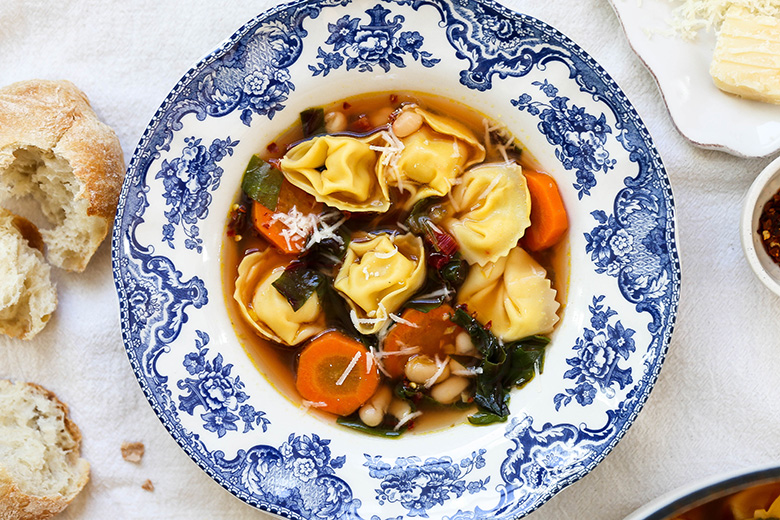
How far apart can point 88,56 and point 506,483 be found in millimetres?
2813

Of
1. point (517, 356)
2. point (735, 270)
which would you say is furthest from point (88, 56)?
point (735, 270)

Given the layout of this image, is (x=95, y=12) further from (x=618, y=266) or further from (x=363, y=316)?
(x=618, y=266)

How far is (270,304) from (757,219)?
2.31 metres

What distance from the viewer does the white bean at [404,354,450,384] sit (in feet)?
10.4

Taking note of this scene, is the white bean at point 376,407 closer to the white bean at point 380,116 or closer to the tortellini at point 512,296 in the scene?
the tortellini at point 512,296

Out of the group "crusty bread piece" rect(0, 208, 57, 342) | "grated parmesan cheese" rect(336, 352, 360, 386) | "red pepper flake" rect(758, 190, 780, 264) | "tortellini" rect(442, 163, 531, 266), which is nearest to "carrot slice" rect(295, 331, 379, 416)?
"grated parmesan cheese" rect(336, 352, 360, 386)

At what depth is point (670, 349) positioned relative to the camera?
3.24 m

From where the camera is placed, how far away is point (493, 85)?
2.86 meters

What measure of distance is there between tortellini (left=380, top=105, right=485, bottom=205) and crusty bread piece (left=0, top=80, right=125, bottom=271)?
1.30 m

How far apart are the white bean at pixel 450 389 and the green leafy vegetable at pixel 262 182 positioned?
115cm

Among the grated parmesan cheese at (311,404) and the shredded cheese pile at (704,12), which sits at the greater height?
the shredded cheese pile at (704,12)

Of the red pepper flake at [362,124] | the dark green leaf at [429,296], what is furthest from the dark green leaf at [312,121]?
the dark green leaf at [429,296]

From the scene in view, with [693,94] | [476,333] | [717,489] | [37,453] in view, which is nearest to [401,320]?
[476,333]

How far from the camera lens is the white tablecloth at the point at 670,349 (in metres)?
3.21
